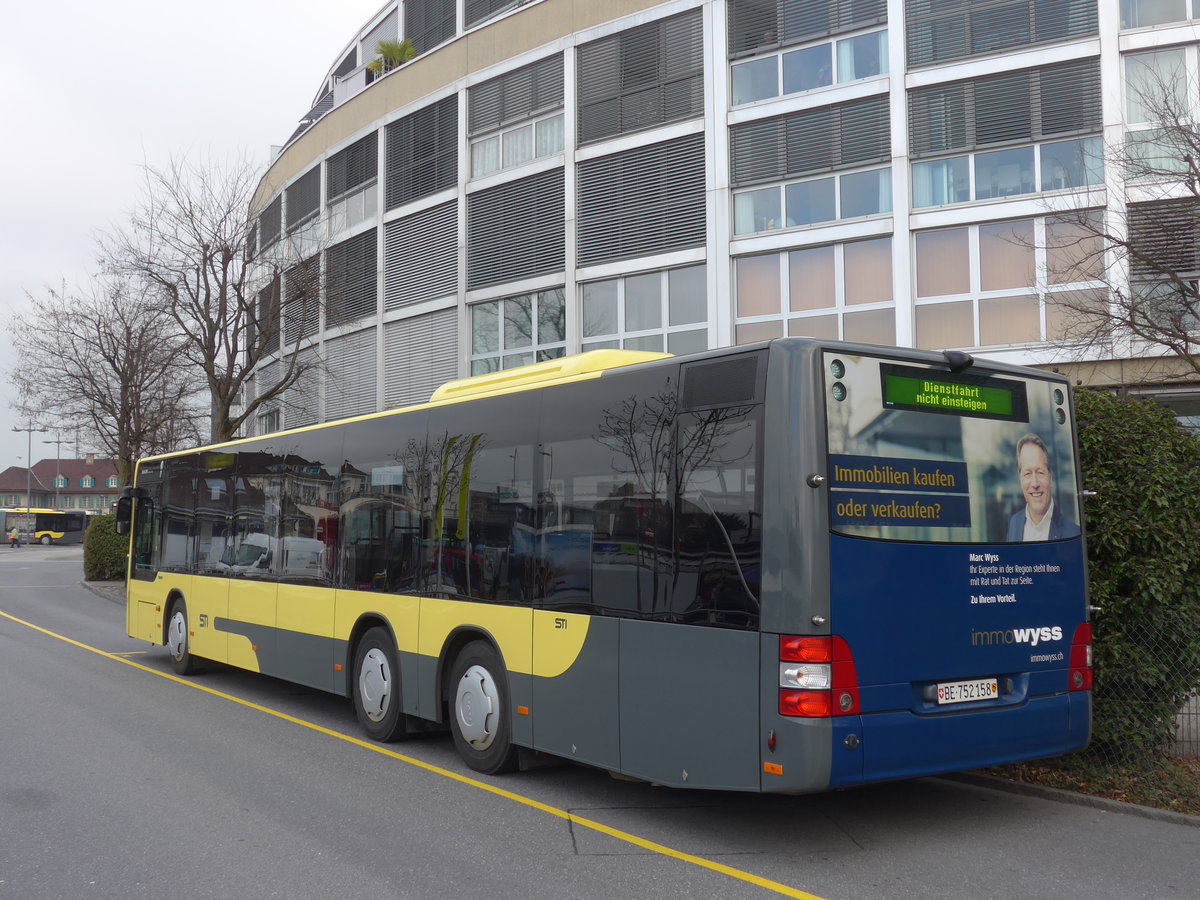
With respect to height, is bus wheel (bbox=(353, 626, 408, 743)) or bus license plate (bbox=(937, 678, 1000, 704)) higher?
bus license plate (bbox=(937, 678, 1000, 704))

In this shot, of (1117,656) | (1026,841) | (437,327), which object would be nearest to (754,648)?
(1026,841)

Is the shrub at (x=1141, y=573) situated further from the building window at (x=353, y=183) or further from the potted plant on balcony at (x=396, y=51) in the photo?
the potted plant on balcony at (x=396, y=51)

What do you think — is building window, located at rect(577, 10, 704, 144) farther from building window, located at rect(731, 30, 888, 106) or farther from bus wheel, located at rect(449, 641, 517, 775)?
bus wheel, located at rect(449, 641, 517, 775)

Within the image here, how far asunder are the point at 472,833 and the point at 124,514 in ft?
34.7

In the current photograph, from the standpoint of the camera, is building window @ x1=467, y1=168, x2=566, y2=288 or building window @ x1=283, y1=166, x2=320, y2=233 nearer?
building window @ x1=467, y1=168, x2=566, y2=288

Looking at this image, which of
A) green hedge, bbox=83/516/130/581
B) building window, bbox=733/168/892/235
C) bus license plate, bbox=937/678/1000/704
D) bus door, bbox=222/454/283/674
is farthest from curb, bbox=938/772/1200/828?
green hedge, bbox=83/516/130/581

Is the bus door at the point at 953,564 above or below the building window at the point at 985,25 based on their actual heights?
below

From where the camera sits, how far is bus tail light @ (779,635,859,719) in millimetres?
5656

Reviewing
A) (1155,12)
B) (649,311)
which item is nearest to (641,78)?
(649,311)

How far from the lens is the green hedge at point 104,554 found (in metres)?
34.4

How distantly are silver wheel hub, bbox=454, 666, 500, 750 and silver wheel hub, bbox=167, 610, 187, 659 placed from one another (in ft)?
22.1

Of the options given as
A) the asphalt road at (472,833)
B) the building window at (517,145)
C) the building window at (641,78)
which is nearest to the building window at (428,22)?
the building window at (517,145)

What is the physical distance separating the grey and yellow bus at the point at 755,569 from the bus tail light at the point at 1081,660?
24mm

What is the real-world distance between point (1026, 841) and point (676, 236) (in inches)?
661
